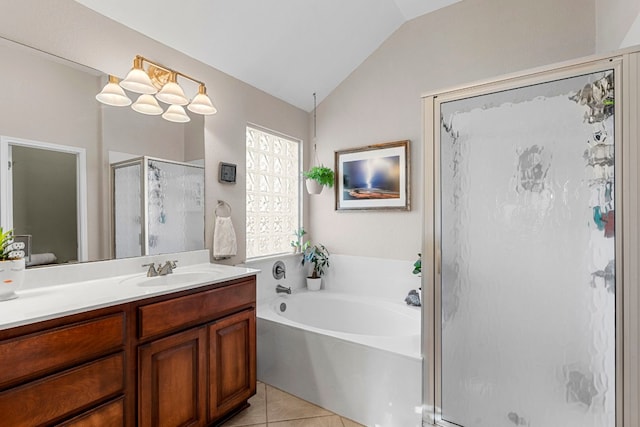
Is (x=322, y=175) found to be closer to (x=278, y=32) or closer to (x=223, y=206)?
(x=223, y=206)

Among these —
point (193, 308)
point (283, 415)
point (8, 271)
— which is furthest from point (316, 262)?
point (8, 271)

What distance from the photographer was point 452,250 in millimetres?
1587

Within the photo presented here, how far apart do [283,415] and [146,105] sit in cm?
218

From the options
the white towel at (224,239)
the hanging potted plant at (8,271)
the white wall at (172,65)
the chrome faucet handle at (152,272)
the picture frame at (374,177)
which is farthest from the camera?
the picture frame at (374,177)

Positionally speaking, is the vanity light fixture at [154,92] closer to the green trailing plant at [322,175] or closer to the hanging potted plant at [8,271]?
the hanging potted plant at [8,271]

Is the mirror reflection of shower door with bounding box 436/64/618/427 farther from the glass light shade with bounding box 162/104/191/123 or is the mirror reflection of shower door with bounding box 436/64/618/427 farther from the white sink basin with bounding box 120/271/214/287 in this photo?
the glass light shade with bounding box 162/104/191/123

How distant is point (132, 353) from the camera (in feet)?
4.60

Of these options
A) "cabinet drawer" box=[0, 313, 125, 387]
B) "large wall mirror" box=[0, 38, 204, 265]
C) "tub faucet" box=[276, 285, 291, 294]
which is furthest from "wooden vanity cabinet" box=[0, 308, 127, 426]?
"tub faucet" box=[276, 285, 291, 294]

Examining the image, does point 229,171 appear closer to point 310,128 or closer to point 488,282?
point 310,128

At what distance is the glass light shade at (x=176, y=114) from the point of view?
2148mm

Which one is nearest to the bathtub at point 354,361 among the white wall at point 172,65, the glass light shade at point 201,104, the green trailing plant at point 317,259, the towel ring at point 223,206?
the green trailing plant at point 317,259

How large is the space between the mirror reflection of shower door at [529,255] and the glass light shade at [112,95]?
1.83 m

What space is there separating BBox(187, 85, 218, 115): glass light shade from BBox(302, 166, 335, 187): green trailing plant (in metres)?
1.12

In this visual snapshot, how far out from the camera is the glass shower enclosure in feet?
6.19
